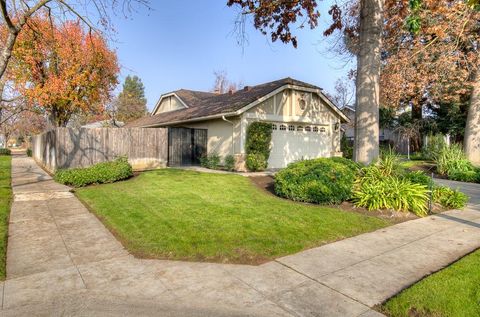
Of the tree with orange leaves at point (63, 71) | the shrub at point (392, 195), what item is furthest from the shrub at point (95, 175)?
the tree with orange leaves at point (63, 71)

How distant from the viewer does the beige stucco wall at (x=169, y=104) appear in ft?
82.5

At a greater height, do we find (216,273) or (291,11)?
(291,11)

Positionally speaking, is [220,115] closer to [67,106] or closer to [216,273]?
[216,273]

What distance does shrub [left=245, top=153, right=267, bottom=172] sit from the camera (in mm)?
14344

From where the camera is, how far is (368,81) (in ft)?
29.0

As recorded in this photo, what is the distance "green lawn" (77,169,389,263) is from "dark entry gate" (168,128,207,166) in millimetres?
7370

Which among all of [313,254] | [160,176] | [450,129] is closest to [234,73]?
[450,129]

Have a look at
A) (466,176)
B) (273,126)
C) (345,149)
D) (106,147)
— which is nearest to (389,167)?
(466,176)

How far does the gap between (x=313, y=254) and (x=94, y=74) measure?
2213 centimetres

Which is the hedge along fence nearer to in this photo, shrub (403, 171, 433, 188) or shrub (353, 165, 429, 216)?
shrub (353, 165, 429, 216)

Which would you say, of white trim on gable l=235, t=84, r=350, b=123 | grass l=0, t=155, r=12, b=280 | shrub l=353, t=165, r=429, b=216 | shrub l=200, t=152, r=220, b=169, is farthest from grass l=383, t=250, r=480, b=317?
shrub l=200, t=152, r=220, b=169

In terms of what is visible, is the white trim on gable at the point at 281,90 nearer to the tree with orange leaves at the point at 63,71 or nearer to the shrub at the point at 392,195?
the shrub at the point at 392,195

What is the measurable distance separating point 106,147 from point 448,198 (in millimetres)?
12809

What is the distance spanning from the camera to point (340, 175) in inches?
298
